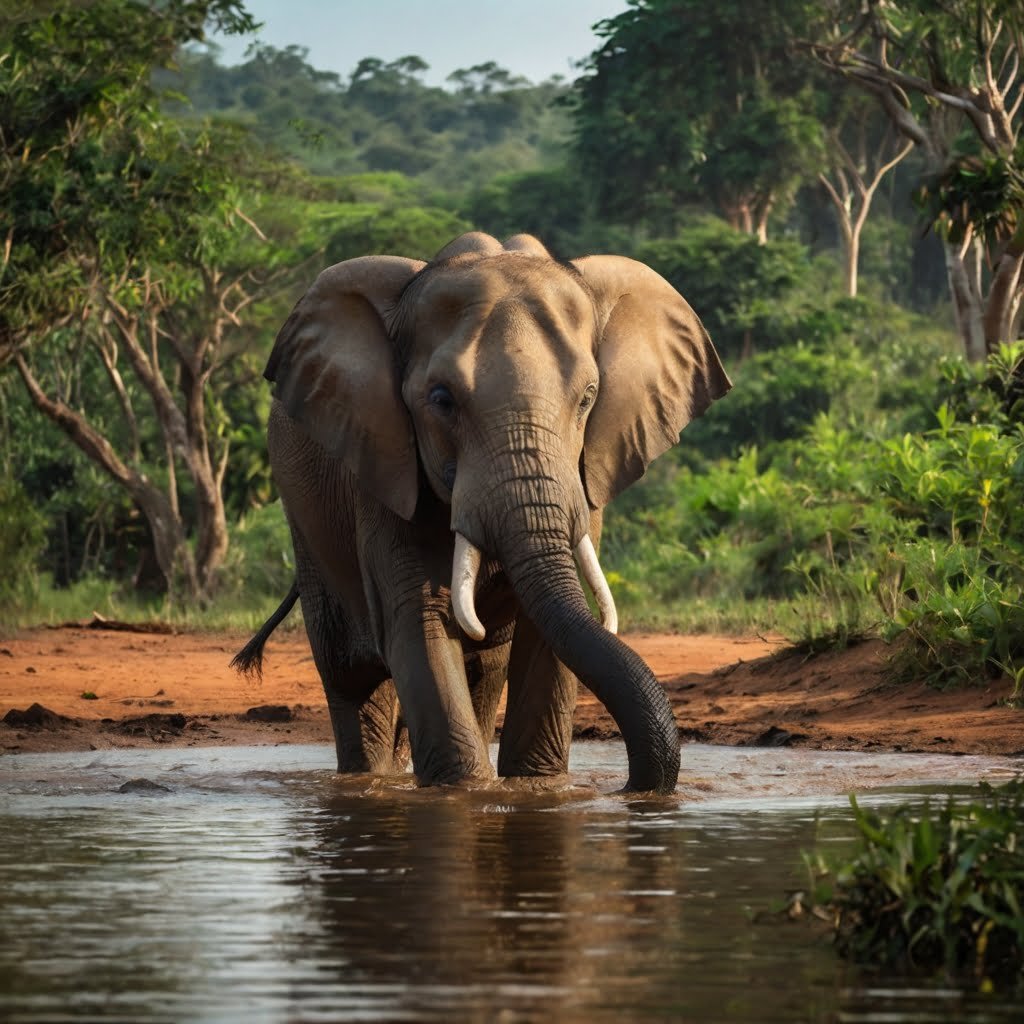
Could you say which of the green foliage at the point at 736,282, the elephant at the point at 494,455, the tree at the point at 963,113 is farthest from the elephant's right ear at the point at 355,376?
the green foliage at the point at 736,282

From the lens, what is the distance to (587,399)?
708cm

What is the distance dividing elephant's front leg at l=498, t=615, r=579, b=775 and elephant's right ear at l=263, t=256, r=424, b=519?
68cm

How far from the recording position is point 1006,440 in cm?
1216

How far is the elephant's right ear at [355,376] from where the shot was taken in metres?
7.14

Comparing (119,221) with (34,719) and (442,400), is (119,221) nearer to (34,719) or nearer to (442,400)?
(34,719)

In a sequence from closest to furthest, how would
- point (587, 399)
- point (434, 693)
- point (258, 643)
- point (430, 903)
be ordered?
point (430, 903), point (434, 693), point (587, 399), point (258, 643)

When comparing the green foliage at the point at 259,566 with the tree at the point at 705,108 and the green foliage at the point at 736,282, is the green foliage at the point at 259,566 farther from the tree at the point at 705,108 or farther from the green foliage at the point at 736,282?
the tree at the point at 705,108

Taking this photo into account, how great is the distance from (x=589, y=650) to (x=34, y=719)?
4700 mm

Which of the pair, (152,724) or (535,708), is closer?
(535,708)

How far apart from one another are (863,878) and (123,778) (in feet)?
15.1

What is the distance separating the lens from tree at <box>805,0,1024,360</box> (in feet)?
50.3

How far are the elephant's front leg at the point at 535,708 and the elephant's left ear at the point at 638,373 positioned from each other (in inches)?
23.1

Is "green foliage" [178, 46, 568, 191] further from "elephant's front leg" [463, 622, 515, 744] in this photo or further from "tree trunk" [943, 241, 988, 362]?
"elephant's front leg" [463, 622, 515, 744]

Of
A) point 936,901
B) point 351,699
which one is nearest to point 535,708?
point 351,699
